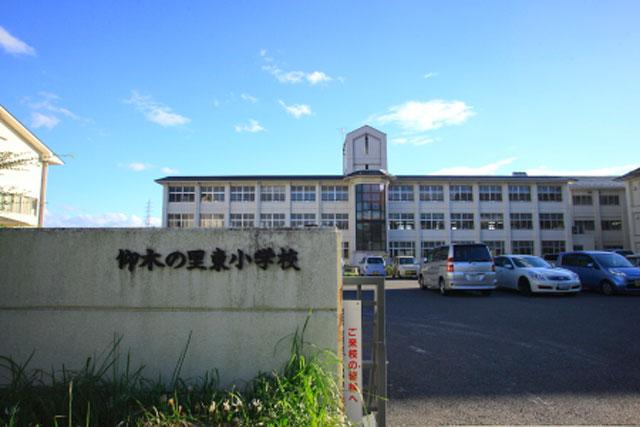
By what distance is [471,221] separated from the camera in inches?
1832

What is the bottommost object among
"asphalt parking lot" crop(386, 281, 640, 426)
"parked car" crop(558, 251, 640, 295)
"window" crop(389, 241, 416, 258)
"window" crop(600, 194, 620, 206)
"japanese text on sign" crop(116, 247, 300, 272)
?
"asphalt parking lot" crop(386, 281, 640, 426)

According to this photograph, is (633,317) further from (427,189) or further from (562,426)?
(427,189)

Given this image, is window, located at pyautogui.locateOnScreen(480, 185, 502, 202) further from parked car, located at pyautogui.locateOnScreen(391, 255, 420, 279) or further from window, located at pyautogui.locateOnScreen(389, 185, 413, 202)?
parked car, located at pyautogui.locateOnScreen(391, 255, 420, 279)

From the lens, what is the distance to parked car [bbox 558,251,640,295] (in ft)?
42.7

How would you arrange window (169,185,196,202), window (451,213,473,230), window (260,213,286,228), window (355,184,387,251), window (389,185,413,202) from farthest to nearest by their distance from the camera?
window (169,185,196,202)
window (389,185,413,202)
window (451,213,473,230)
window (260,213,286,228)
window (355,184,387,251)

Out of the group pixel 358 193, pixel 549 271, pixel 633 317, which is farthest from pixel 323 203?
pixel 633 317

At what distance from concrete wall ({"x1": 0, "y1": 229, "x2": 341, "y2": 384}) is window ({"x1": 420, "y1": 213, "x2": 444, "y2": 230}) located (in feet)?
146

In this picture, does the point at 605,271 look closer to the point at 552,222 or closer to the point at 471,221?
the point at 471,221

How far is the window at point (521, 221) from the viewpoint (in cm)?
4659

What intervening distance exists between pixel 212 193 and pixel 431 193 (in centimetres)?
2585

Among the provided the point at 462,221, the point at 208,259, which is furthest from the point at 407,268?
the point at 208,259

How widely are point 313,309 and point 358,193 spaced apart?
4184 cm

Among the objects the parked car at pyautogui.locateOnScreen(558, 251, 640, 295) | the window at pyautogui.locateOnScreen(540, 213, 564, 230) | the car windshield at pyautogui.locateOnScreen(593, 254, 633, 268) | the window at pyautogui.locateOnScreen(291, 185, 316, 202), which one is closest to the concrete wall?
the parked car at pyautogui.locateOnScreen(558, 251, 640, 295)

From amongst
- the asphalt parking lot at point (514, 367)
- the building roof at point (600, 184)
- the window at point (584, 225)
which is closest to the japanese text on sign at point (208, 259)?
the asphalt parking lot at point (514, 367)
